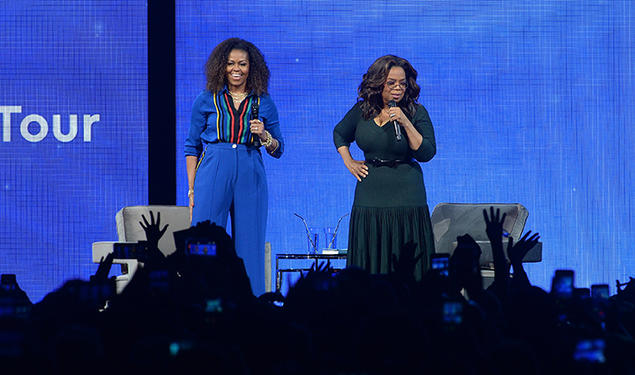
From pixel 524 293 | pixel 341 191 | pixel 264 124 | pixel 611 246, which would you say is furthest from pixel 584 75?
pixel 524 293

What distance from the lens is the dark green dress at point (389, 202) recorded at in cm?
305

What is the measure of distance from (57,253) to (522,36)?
12.7 feet

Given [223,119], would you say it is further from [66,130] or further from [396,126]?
[66,130]

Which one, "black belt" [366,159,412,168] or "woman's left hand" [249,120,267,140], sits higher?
"woman's left hand" [249,120,267,140]

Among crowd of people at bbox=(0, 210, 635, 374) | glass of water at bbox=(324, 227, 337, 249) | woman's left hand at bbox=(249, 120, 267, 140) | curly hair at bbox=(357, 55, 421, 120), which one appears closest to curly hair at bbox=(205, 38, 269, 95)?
woman's left hand at bbox=(249, 120, 267, 140)

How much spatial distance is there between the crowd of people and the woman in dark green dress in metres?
2.13

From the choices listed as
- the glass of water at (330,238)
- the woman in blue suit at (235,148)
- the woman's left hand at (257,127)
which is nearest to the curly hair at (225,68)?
the woman in blue suit at (235,148)

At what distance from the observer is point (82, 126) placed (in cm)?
549

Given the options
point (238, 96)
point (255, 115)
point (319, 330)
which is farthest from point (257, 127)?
point (319, 330)

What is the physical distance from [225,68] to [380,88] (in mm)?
695

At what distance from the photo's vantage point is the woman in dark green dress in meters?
3.04

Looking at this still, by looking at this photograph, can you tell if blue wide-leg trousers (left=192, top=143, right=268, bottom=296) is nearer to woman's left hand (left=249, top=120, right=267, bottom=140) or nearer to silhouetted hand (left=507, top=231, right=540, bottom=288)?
woman's left hand (left=249, top=120, right=267, bottom=140)

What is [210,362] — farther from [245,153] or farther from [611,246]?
[611,246]

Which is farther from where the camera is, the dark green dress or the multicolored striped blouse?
the multicolored striped blouse
